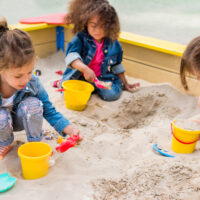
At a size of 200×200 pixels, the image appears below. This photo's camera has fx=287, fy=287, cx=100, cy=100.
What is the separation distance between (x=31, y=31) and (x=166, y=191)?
7.15ft

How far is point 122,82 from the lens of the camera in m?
2.46

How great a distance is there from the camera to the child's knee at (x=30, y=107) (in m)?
1.39

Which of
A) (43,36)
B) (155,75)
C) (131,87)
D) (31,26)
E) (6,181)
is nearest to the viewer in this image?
(6,181)

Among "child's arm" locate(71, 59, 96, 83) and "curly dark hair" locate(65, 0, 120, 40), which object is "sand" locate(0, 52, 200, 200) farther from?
"curly dark hair" locate(65, 0, 120, 40)

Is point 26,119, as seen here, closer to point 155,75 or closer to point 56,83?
point 56,83

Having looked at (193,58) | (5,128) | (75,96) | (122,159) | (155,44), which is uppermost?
(193,58)

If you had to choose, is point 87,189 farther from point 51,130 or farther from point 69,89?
point 69,89

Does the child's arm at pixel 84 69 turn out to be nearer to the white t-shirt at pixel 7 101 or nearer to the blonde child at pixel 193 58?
the white t-shirt at pixel 7 101

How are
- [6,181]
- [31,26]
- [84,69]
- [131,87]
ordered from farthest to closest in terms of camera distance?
[31,26], [131,87], [84,69], [6,181]

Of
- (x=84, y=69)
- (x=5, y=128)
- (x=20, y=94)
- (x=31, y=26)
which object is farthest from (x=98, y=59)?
(x=5, y=128)

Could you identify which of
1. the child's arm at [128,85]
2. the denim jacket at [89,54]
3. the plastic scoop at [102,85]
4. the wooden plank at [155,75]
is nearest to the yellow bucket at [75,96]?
the plastic scoop at [102,85]

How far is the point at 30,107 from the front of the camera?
4.59 feet

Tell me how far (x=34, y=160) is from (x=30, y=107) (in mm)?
297

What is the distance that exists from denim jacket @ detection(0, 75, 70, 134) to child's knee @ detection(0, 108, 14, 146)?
82mm
